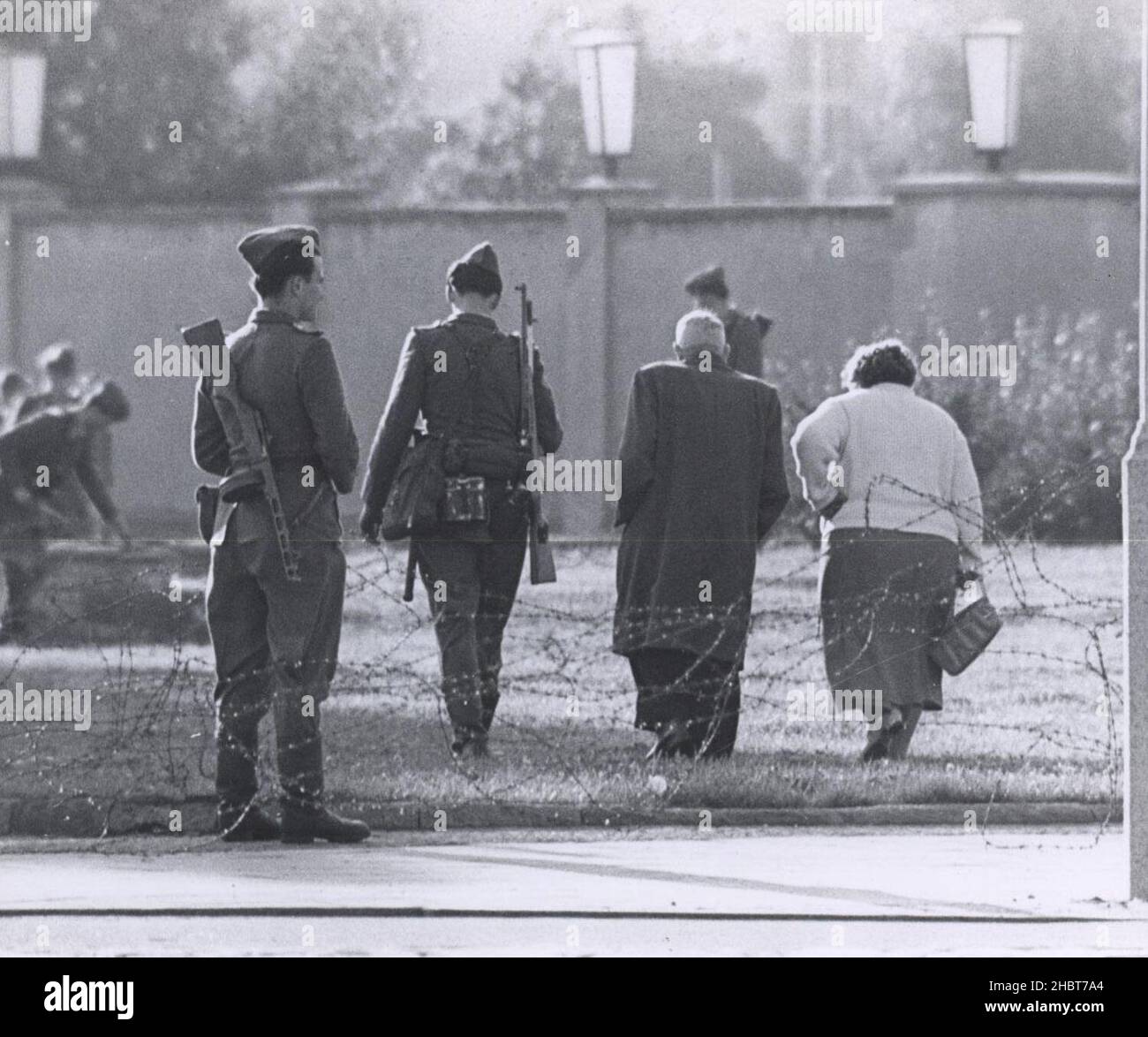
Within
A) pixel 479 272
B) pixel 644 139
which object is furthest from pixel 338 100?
pixel 479 272

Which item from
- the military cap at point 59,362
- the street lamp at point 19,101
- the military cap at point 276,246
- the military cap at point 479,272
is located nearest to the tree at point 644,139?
the street lamp at point 19,101

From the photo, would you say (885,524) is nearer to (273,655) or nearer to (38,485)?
(273,655)

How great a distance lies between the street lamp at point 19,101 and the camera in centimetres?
1862

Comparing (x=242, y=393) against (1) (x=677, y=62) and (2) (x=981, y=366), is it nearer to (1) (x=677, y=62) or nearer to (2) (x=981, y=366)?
(2) (x=981, y=366)

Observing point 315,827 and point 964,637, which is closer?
point 315,827

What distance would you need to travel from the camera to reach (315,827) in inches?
367

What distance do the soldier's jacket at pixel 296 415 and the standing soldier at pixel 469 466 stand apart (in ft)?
4.28

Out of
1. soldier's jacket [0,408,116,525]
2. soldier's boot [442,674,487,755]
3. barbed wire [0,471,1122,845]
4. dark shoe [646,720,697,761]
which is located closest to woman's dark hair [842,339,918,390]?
barbed wire [0,471,1122,845]

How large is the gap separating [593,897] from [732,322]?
4275mm

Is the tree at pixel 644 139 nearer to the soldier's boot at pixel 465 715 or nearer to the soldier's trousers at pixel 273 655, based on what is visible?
the soldier's boot at pixel 465 715

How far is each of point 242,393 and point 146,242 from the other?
9.80 metres

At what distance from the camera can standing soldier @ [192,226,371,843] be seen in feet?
30.5

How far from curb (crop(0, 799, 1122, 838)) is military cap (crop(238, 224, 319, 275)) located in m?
1.63

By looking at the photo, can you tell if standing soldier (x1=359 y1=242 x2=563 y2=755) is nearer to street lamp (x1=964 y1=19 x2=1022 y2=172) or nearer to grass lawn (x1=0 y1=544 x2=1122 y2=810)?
grass lawn (x1=0 y1=544 x2=1122 y2=810)
